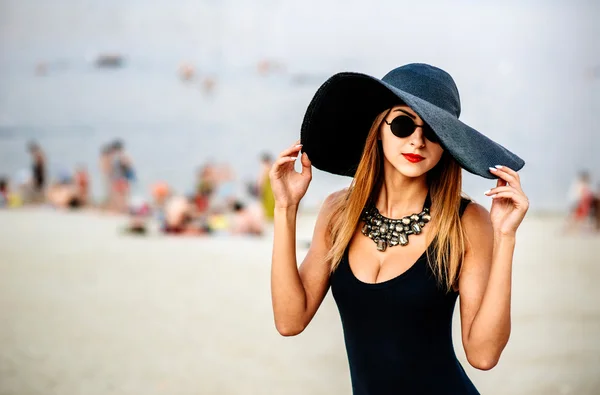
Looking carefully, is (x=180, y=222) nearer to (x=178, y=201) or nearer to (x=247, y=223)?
(x=178, y=201)

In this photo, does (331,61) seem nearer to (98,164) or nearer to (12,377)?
(98,164)

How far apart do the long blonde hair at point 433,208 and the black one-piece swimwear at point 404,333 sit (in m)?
0.04

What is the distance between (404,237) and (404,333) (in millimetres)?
259

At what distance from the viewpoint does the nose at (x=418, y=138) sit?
2.29 metres

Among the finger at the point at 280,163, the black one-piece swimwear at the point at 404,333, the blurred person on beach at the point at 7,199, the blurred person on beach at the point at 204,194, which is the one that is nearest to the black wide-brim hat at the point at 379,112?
the finger at the point at 280,163

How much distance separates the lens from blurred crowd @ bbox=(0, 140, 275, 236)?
1338 centimetres

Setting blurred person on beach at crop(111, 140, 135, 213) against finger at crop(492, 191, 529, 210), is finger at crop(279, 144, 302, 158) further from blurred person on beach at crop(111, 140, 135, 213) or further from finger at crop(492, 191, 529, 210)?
blurred person on beach at crop(111, 140, 135, 213)

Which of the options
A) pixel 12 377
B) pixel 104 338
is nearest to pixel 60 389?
pixel 12 377

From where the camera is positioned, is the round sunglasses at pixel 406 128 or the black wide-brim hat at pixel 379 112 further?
the round sunglasses at pixel 406 128

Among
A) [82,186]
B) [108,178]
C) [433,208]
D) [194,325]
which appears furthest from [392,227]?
[108,178]

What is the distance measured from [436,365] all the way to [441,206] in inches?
16.4

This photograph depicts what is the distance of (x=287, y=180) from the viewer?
2453 mm

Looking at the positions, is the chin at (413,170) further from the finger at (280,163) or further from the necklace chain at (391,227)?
the finger at (280,163)

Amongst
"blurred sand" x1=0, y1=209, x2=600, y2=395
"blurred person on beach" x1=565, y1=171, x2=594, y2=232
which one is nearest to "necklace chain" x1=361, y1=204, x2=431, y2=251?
"blurred sand" x1=0, y1=209, x2=600, y2=395
